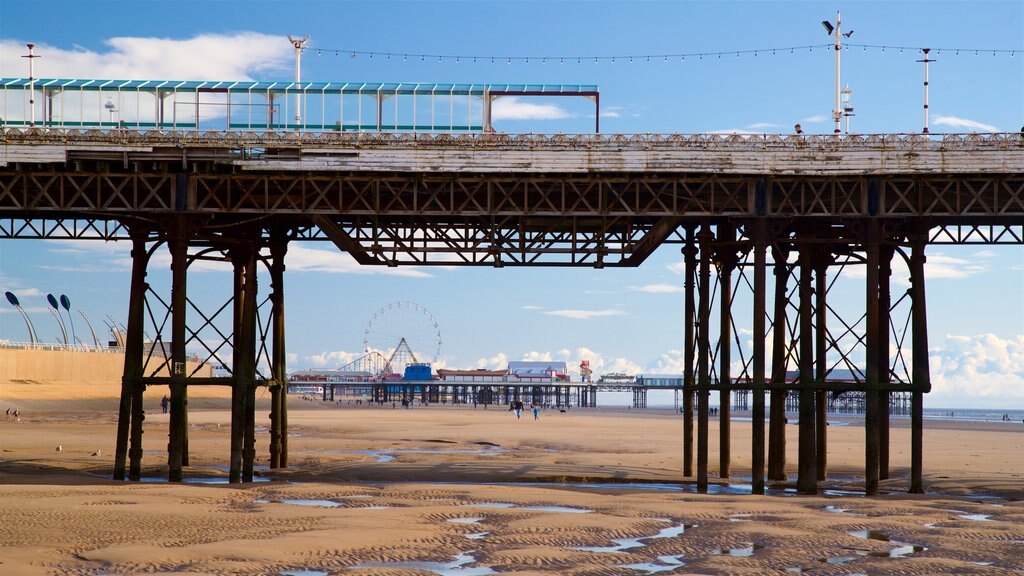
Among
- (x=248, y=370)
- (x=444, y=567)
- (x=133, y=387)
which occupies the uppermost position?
(x=248, y=370)

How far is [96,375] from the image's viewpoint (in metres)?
130

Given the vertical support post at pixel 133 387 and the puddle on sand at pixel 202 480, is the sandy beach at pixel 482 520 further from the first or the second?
the vertical support post at pixel 133 387

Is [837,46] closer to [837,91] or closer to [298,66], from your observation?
[837,91]

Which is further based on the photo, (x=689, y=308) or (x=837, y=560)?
(x=689, y=308)

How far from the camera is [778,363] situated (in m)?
34.2

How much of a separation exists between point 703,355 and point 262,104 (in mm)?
16143

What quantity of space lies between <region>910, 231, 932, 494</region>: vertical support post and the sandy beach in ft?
3.54

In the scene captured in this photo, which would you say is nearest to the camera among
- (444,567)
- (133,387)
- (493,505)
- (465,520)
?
(444,567)

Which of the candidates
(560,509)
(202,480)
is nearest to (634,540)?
(560,509)

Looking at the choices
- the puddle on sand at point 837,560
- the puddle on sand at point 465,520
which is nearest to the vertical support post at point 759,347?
the puddle on sand at point 465,520

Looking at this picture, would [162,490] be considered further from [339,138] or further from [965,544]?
[965,544]

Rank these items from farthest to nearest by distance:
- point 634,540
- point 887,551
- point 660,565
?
point 634,540 < point 887,551 < point 660,565

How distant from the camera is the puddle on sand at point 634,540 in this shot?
20.6 meters

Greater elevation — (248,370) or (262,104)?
(262,104)
